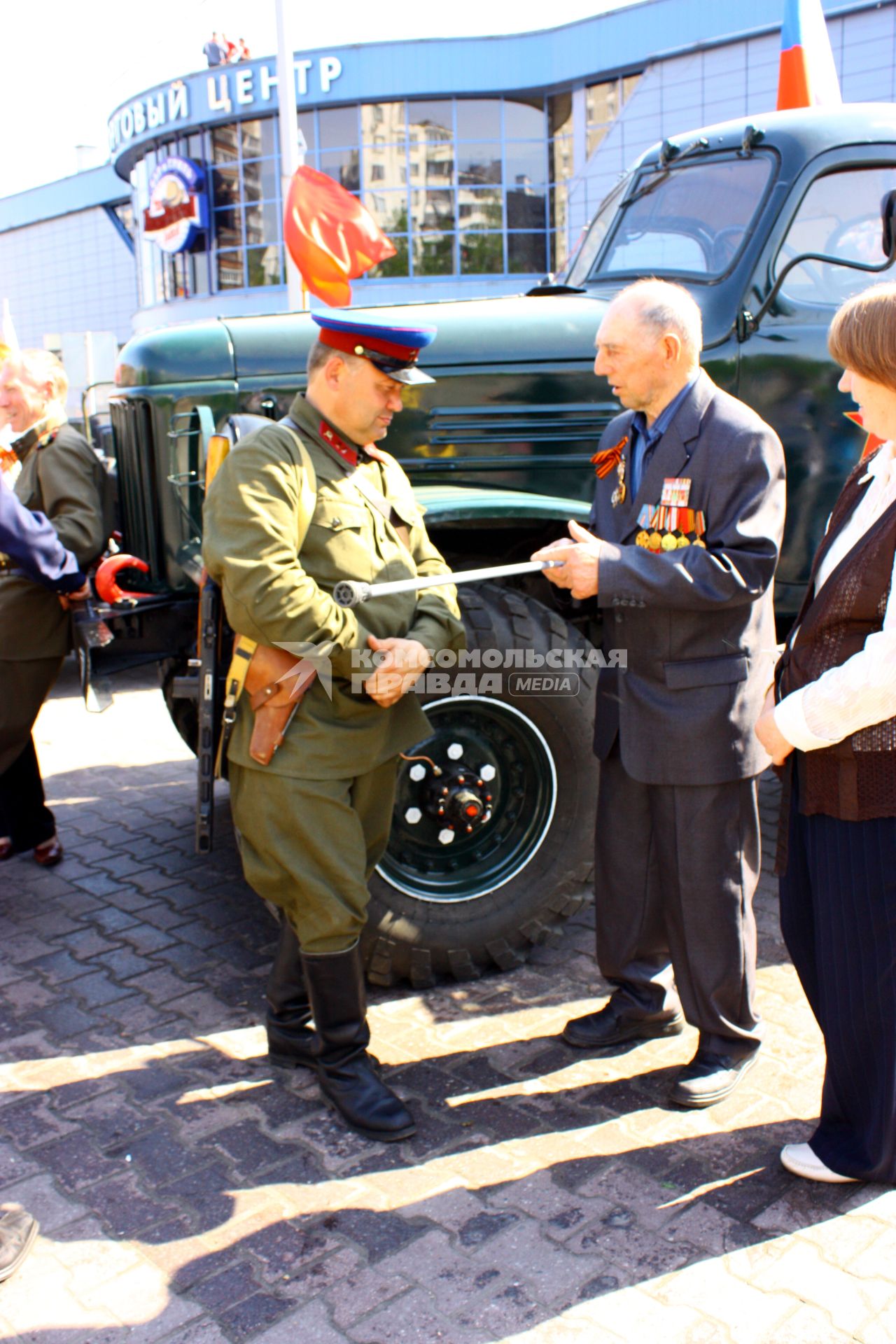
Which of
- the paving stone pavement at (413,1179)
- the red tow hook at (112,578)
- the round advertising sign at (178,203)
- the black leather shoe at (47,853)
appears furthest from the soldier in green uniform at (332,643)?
the round advertising sign at (178,203)

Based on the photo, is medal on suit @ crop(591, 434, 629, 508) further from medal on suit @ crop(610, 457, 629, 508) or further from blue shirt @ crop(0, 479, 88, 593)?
blue shirt @ crop(0, 479, 88, 593)

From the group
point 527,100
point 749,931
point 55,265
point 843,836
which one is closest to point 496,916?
point 749,931

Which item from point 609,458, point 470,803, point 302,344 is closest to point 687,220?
point 302,344

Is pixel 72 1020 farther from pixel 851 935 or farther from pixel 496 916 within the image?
pixel 851 935

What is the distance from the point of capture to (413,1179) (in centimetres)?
258

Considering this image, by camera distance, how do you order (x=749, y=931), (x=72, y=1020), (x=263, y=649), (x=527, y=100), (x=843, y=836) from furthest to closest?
(x=527, y=100)
(x=72, y=1020)
(x=749, y=931)
(x=263, y=649)
(x=843, y=836)

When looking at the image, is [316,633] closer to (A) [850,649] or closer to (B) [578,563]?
(B) [578,563]

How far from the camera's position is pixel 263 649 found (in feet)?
8.77

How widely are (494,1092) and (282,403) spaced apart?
2177 millimetres

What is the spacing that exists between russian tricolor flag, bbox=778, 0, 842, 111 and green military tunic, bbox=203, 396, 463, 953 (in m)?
2.80

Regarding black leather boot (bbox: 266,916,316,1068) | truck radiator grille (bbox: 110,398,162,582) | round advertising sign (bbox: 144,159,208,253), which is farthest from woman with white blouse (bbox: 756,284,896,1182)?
round advertising sign (bbox: 144,159,208,253)

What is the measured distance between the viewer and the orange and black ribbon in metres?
2.92

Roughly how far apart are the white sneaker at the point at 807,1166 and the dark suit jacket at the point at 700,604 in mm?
841

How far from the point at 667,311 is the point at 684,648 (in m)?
0.79
